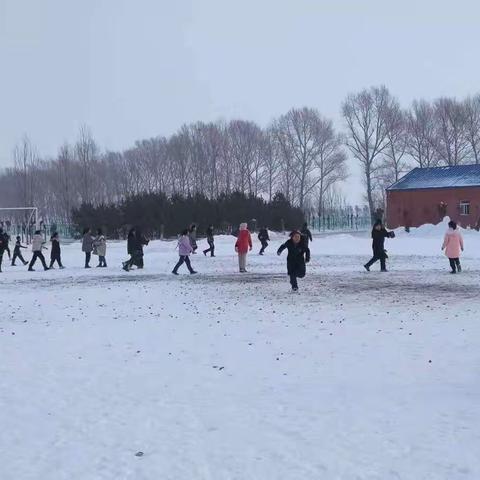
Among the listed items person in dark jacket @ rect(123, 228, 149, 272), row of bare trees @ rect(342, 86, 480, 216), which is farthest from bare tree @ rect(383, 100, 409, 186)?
person in dark jacket @ rect(123, 228, 149, 272)

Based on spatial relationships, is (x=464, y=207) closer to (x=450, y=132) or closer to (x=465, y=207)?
(x=465, y=207)

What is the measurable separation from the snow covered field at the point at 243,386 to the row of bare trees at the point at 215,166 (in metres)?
60.4

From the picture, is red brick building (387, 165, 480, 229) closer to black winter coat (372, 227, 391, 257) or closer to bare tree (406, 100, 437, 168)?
bare tree (406, 100, 437, 168)

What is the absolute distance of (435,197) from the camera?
6147 cm

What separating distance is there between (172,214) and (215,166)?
2531 centimetres

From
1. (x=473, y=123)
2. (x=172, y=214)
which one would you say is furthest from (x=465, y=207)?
(x=172, y=214)

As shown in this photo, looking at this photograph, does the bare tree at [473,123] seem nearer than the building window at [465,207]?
No

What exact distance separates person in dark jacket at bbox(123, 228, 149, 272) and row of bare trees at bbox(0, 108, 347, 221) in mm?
48459

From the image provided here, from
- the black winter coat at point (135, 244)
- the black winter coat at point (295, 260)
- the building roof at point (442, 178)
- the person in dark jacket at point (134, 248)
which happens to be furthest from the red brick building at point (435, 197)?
the black winter coat at point (295, 260)

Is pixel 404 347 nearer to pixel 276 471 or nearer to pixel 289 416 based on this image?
pixel 289 416

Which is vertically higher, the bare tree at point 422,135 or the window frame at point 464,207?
the bare tree at point 422,135

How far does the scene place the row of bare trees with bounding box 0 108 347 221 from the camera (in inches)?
3049

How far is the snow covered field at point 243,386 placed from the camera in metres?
5.53

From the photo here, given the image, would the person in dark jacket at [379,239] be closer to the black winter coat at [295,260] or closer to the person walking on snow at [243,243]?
the person walking on snow at [243,243]
